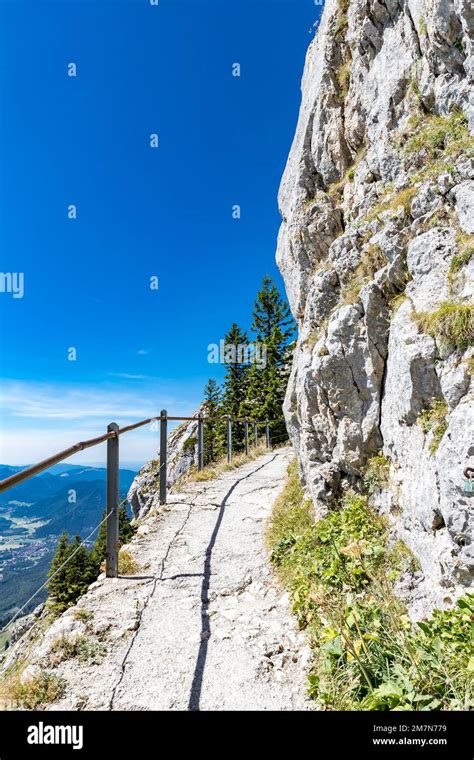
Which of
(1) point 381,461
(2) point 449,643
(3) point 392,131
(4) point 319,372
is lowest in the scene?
(2) point 449,643

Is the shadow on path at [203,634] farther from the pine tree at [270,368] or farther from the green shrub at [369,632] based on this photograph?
the pine tree at [270,368]

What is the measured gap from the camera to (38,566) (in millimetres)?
155000

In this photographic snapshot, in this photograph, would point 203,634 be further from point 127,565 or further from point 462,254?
point 462,254

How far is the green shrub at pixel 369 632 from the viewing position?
7.52 feet

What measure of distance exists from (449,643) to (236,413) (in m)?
33.7

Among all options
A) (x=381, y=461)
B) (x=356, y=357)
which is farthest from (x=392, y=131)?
(x=381, y=461)

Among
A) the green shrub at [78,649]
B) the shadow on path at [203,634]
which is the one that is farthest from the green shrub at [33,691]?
the shadow on path at [203,634]

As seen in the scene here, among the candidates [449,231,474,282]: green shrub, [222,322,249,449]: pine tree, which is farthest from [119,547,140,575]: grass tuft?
[222,322,249,449]: pine tree
